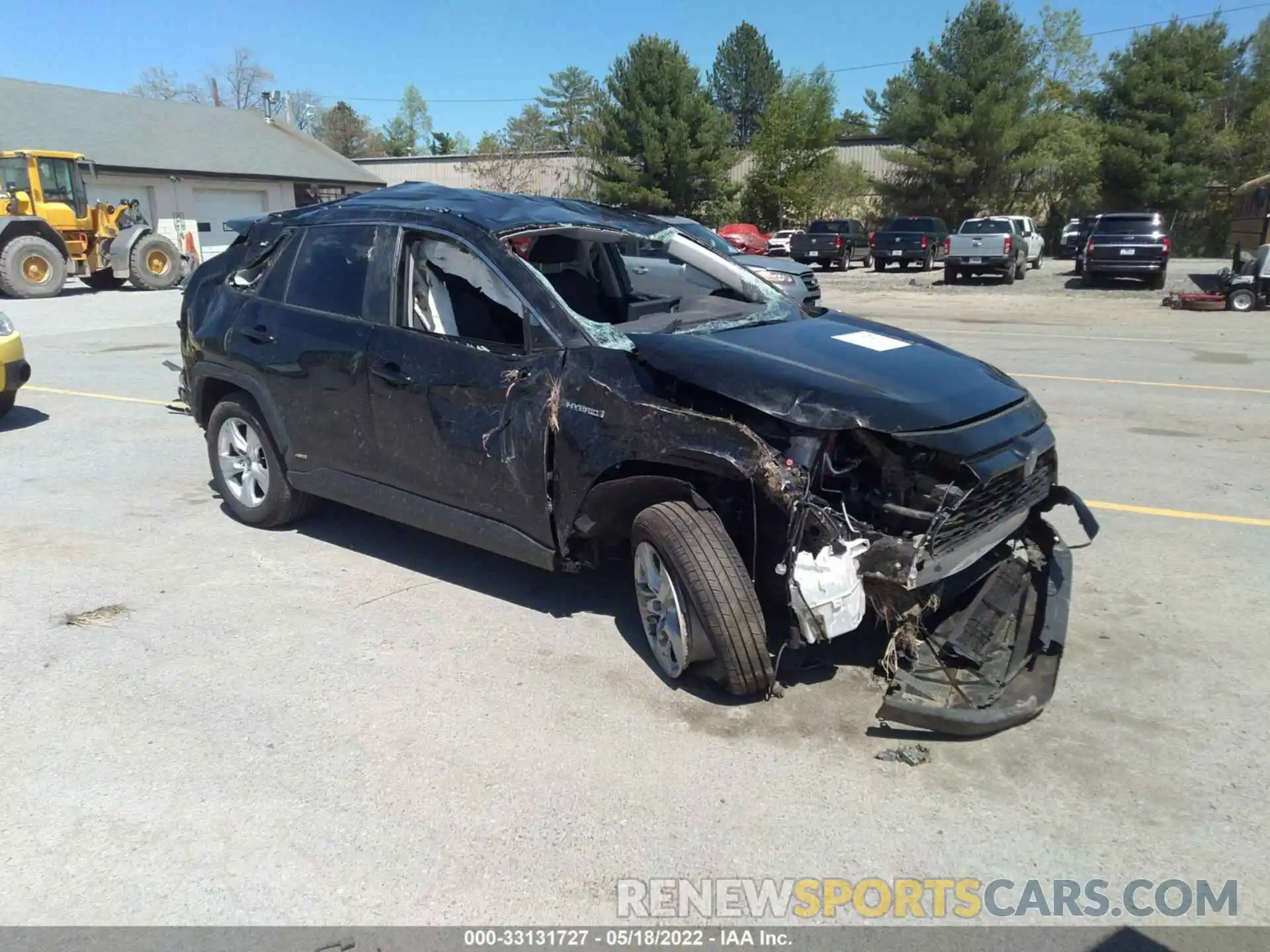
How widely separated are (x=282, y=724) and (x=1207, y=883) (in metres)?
3.13

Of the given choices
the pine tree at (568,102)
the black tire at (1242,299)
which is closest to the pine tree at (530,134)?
the pine tree at (568,102)

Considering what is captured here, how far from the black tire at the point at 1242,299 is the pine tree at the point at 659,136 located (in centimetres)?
3217

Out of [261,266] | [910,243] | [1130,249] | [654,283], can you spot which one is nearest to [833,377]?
[654,283]

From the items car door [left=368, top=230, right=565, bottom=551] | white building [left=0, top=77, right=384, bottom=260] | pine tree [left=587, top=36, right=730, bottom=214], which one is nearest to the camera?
car door [left=368, top=230, right=565, bottom=551]

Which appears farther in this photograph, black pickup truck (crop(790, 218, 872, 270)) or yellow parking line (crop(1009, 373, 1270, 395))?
black pickup truck (crop(790, 218, 872, 270))

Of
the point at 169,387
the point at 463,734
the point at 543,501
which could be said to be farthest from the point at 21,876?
the point at 169,387

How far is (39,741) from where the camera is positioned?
3.57m

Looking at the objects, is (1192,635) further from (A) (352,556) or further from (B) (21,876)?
(B) (21,876)

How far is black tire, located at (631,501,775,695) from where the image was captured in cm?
362

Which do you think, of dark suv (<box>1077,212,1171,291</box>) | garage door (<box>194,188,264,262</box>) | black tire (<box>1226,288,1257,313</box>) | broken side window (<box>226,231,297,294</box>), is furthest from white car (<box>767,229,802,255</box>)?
broken side window (<box>226,231,297,294</box>)

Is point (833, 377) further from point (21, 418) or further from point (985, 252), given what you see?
point (985, 252)

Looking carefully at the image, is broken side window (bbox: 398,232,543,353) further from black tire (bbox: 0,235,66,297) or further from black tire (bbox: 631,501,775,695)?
black tire (bbox: 0,235,66,297)

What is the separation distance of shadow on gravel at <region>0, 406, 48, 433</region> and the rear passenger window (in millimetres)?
4730

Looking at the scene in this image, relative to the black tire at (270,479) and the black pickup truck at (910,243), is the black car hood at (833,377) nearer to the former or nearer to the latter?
the black tire at (270,479)
